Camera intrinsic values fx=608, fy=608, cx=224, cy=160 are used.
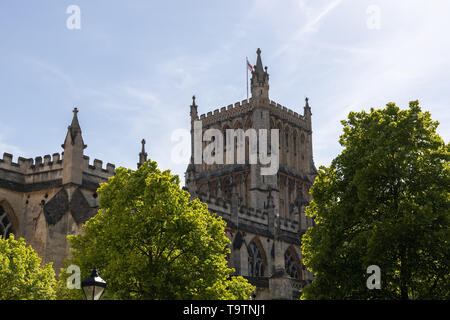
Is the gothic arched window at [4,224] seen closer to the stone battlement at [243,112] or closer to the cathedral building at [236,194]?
the cathedral building at [236,194]

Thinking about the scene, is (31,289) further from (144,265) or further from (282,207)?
(282,207)

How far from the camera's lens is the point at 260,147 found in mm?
60531

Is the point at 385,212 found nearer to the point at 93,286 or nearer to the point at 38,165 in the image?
the point at 93,286

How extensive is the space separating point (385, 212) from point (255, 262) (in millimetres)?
27990

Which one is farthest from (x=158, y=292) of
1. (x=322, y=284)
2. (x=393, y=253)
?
(x=393, y=253)

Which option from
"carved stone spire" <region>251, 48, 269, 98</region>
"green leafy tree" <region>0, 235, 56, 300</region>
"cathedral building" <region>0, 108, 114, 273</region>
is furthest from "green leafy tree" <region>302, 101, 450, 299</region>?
"carved stone spire" <region>251, 48, 269, 98</region>

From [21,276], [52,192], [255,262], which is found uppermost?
[52,192]

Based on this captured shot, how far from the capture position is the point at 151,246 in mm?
21766

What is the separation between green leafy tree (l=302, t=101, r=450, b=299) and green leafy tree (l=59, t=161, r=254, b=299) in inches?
143

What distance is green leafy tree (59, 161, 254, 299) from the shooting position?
20.8 metres

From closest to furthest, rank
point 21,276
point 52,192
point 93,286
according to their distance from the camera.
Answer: point 93,286 → point 21,276 → point 52,192

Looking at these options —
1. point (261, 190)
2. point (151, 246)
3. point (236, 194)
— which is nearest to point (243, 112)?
point (261, 190)

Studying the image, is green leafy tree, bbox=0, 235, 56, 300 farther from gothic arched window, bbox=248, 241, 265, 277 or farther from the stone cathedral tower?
gothic arched window, bbox=248, 241, 265, 277
